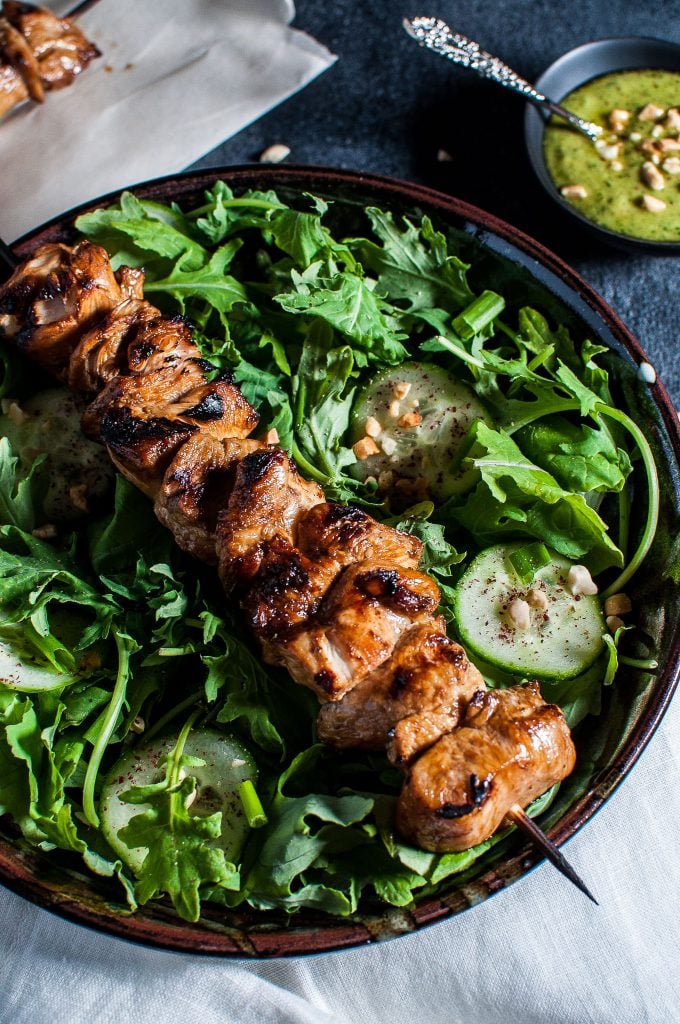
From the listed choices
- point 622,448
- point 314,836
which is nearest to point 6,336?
point 314,836

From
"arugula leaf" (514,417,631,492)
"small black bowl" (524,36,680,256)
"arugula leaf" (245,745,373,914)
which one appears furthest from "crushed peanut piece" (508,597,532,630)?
A: "small black bowl" (524,36,680,256)

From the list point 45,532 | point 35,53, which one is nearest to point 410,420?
point 45,532

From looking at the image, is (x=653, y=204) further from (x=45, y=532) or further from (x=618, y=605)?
(x=45, y=532)

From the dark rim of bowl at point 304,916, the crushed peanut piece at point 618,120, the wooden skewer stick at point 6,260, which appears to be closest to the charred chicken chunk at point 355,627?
the dark rim of bowl at point 304,916

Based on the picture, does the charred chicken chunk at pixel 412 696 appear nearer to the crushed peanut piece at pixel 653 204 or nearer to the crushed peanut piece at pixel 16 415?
the crushed peanut piece at pixel 16 415

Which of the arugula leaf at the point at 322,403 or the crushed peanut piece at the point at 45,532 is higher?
the crushed peanut piece at the point at 45,532

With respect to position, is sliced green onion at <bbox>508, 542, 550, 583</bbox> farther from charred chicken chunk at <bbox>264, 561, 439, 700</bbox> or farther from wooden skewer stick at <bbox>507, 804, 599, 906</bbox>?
wooden skewer stick at <bbox>507, 804, 599, 906</bbox>
